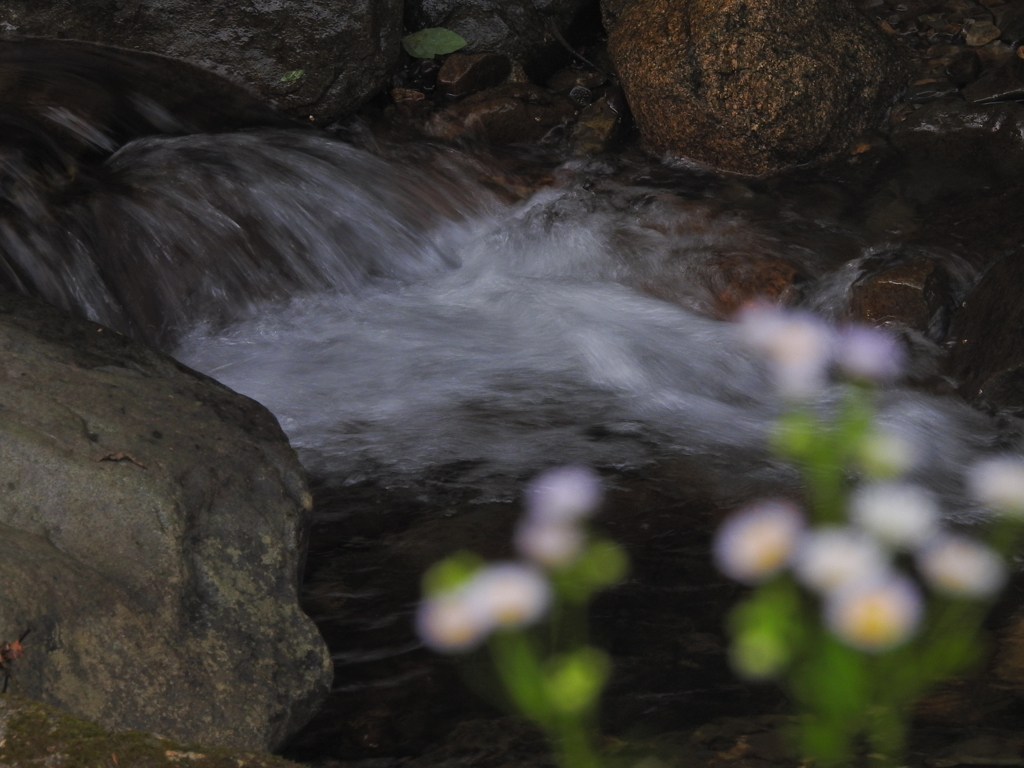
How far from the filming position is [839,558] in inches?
41.8

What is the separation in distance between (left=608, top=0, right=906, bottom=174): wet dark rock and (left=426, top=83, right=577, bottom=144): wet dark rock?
521 millimetres

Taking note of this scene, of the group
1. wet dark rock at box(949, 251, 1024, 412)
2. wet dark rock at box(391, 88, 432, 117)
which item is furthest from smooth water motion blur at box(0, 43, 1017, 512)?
wet dark rock at box(391, 88, 432, 117)

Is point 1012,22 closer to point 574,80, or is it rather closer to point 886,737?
point 574,80

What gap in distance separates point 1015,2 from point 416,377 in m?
4.33

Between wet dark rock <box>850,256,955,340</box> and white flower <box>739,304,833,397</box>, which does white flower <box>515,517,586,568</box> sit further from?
wet dark rock <box>850,256,955,340</box>

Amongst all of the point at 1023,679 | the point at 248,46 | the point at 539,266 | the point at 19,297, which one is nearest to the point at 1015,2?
the point at 539,266

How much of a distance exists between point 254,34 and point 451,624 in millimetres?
4653

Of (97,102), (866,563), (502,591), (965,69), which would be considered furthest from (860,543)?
(965,69)

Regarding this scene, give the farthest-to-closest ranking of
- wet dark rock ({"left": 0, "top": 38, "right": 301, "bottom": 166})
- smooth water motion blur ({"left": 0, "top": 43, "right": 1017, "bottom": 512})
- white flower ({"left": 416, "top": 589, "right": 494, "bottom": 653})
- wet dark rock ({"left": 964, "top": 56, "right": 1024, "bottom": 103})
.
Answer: wet dark rock ({"left": 964, "top": 56, "right": 1024, "bottom": 103}) < wet dark rock ({"left": 0, "top": 38, "right": 301, "bottom": 166}) < smooth water motion blur ({"left": 0, "top": 43, "right": 1017, "bottom": 512}) < white flower ({"left": 416, "top": 589, "right": 494, "bottom": 653})

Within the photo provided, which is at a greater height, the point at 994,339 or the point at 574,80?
the point at 574,80

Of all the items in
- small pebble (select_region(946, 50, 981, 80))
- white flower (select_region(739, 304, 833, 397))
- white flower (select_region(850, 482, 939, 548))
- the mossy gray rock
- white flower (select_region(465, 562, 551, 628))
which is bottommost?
the mossy gray rock

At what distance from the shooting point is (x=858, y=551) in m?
1.08

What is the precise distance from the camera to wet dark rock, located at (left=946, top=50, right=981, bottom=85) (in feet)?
18.3

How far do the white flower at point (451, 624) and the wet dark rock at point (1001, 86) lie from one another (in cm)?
445
